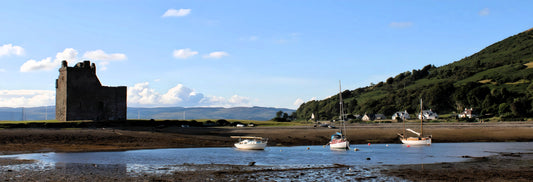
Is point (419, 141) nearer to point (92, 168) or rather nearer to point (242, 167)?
point (242, 167)

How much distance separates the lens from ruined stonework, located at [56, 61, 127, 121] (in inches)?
2319

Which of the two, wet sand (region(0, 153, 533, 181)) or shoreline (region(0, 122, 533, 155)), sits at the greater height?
shoreline (region(0, 122, 533, 155))

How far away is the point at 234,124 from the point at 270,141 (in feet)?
110

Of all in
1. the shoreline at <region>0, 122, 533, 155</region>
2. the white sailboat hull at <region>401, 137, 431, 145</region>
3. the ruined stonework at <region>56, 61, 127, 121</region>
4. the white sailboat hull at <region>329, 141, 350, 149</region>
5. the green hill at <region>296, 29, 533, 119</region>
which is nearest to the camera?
the shoreline at <region>0, 122, 533, 155</region>

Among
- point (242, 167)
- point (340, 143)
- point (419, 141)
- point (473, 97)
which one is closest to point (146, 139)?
point (340, 143)

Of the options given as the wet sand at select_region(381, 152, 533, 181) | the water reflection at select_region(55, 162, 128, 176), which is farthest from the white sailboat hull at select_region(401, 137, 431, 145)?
the water reflection at select_region(55, 162, 128, 176)

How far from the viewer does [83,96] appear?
60031 millimetres

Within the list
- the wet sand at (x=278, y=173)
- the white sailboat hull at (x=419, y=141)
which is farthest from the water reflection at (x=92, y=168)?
the white sailboat hull at (x=419, y=141)

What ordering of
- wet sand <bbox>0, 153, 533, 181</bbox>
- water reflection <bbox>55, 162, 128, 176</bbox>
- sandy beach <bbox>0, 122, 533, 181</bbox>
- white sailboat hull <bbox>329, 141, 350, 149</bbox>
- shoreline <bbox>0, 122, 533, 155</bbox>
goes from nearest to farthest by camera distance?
wet sand <bbox>0, 153, 533, 181</bbox>, sandy beach <bbox>0, 122, 533, 181</bbox>, water reflection <bbox>55, 162, 128, 176</bbox>, shoreline <bbox>0, 122, 533, 155</bbox>, white sailboat hull <bbox>329, 141, 350, 149</bbox>

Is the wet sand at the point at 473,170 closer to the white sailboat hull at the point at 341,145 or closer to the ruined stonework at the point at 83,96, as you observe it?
the white sailboat hull at the point at 341,145

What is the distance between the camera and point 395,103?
159 m

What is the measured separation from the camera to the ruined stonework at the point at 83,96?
58.9 meters

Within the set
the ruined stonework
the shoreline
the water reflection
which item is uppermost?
the ruined stonework

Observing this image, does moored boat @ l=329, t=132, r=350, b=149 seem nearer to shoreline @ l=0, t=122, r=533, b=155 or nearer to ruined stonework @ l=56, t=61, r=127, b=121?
shoreline @ l=0, t=122, r=533, b=155
